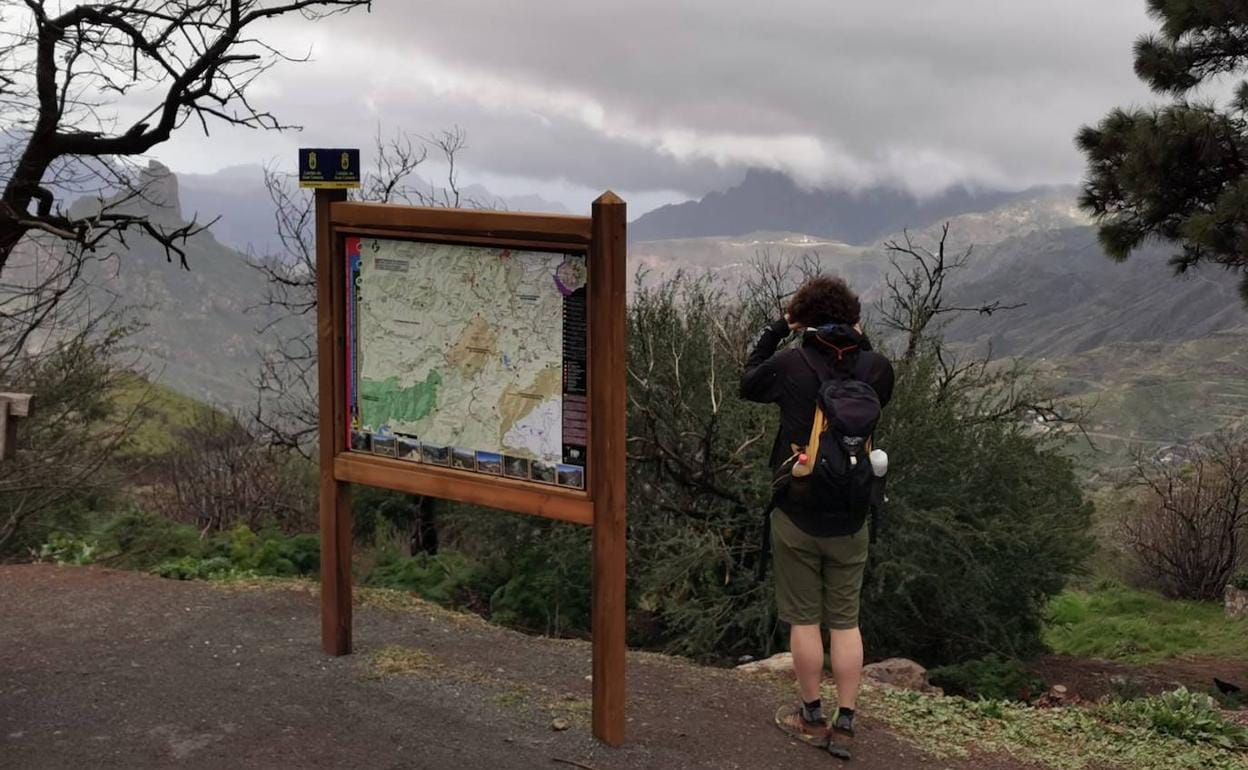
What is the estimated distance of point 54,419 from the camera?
14812mm

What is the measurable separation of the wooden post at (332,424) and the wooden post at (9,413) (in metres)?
1.34

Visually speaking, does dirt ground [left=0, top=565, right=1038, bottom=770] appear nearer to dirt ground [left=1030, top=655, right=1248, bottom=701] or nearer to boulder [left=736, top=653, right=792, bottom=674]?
boulder [left=736, top=653, right=792, bottom=674]

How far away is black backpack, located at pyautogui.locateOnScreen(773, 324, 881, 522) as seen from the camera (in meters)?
4.68

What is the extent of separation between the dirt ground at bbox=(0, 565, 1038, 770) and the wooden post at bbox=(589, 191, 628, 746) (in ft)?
1.18

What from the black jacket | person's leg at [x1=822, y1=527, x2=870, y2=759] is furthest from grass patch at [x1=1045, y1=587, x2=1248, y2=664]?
the black jacket

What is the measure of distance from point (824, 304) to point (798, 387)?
38 cm

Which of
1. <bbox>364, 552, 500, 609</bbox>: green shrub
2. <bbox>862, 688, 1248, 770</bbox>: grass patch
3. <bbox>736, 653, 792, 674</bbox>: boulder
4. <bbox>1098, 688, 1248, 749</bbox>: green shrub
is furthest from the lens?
<bbox>364, 552, 500, 609</bbox>: green shrub

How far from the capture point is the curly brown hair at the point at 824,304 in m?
4.94

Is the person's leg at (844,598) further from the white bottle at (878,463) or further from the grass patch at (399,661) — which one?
the grass patch at (399,661)

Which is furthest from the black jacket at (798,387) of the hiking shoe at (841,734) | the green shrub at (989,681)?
the green shrub at (989,681)

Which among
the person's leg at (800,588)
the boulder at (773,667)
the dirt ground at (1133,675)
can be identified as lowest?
the dirt ground at (1133,675)

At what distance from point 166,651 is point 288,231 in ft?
44.1

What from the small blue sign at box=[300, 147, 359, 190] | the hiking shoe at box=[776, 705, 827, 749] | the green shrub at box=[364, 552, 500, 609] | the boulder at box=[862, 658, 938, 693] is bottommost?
the green shrub at box=[364, 552, 500, 609]

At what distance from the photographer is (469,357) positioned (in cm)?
548
